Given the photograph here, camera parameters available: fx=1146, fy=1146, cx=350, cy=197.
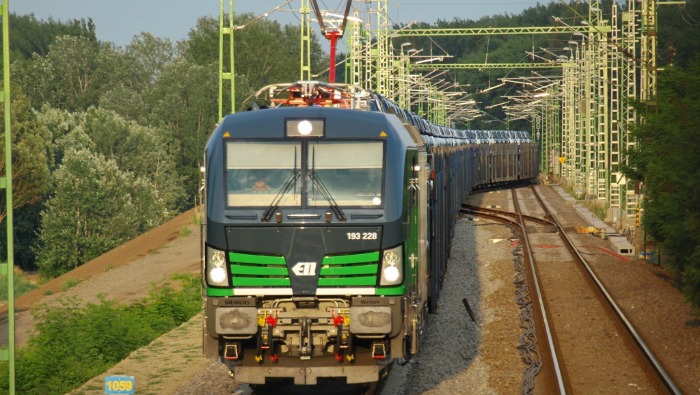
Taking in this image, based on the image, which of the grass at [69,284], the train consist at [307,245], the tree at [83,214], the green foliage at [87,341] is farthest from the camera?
the tree at [83,214]

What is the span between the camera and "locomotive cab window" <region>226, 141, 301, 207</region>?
1251 centimetres

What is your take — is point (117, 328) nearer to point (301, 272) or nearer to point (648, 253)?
point (301, 272)

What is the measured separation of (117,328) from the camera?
2328cm

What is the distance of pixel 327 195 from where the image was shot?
1252 centimetres

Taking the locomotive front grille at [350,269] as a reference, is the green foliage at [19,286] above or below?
below

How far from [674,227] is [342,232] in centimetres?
1003

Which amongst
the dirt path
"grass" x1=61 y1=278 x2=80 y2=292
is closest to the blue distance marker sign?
the dirt path

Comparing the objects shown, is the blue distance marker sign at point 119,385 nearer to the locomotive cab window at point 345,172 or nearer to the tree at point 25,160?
the locomotive cab window at point 345,172

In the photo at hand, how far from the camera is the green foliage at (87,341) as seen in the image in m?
19.9

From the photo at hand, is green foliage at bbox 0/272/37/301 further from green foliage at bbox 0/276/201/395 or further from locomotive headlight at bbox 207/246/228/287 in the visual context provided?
locomotive headlight at bbox 207/246/228/287

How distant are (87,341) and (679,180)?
1156 centimetres

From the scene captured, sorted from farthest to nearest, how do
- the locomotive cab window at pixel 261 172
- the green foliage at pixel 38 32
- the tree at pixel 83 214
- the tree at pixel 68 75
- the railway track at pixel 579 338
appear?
1. the green foliage at pixel 38 32
2. the tree at pixel 68 75
3. the tree at pixel 83 214
4. the railway track at pixel 579 338
5. the locomotive cab window at pixel 261 172

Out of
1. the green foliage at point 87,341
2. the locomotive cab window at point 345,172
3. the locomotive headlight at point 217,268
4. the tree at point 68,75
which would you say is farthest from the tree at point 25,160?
the locomotive cab window at point 345,172

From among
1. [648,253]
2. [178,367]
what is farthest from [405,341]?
[648,253]
